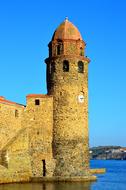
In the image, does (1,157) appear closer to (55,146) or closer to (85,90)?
(55,146)

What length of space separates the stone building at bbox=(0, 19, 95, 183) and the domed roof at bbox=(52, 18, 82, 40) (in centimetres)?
22

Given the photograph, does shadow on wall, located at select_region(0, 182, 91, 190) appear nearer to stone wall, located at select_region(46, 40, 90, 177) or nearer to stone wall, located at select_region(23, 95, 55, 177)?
stone wall, located at select_region(46, 40, 90, 177)

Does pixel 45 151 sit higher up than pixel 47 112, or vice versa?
pixel 47 112

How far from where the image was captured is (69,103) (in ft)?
119

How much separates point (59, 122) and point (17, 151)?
12.8 ft

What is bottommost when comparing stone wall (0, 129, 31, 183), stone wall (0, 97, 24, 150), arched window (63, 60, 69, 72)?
stone wall (0, 129, 31, 183)

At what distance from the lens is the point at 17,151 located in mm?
34656

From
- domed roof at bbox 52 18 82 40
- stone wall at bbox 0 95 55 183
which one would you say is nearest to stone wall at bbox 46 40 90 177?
stone wall at bbox 0 95 55 183

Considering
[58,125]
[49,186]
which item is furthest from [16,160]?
[58,125]

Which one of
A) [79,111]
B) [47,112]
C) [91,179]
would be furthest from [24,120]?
[91,179]

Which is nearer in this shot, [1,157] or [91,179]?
[1,157]

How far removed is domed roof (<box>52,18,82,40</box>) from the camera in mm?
37375

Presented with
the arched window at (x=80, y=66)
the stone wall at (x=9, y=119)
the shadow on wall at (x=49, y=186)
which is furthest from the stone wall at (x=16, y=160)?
the arched window at (x=80, y=66)

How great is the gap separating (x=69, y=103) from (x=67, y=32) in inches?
226
